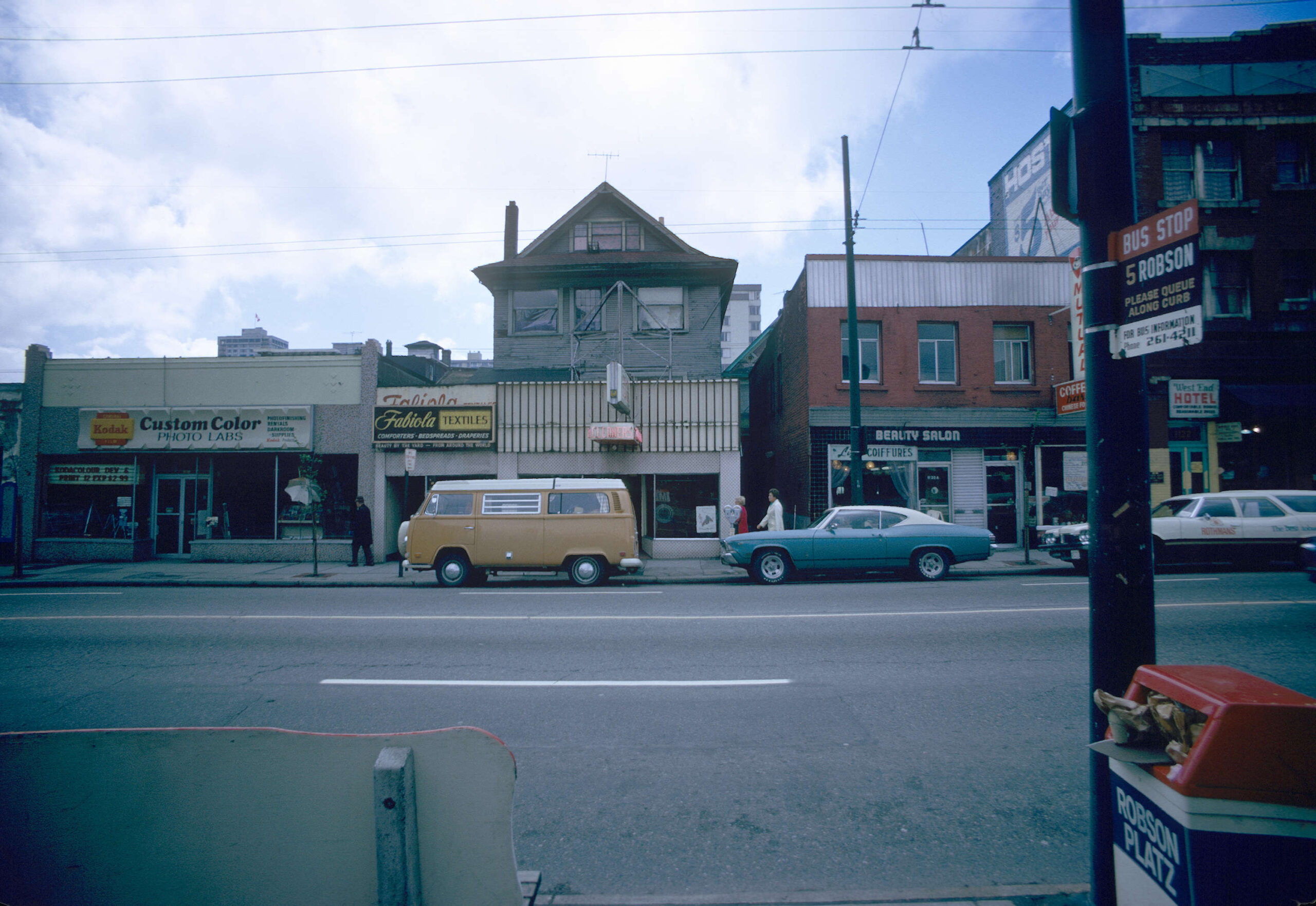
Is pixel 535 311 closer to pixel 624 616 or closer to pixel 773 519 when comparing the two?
→ pixel 773 519

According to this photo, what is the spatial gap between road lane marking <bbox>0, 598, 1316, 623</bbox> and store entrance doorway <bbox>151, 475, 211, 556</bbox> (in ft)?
31.1

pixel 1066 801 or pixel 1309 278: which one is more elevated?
pixel 1309 278

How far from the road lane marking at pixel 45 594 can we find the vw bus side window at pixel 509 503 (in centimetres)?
731

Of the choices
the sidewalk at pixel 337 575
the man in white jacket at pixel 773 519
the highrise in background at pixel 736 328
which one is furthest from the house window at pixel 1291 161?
the highrise in background at pixel 736 328

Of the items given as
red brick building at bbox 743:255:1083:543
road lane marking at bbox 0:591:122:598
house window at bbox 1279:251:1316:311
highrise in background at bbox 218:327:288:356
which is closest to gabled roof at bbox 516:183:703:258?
red brick building at bbox 743:255:1083:543

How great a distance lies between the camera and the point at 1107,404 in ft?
9.18

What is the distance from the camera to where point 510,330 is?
2056 cm

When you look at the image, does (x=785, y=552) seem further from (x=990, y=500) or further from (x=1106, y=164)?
(x=1106, y=164)

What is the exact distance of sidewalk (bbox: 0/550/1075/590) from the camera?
548 inches

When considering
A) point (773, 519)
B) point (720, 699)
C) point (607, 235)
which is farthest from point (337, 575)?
point (607, 235)

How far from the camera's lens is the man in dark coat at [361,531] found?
1691cm

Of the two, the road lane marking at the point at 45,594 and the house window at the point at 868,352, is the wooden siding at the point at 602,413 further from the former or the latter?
the road lane marking at the point at 45,594

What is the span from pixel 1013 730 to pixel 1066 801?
1.07 m

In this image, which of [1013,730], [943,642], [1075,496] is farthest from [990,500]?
[1013,730]
